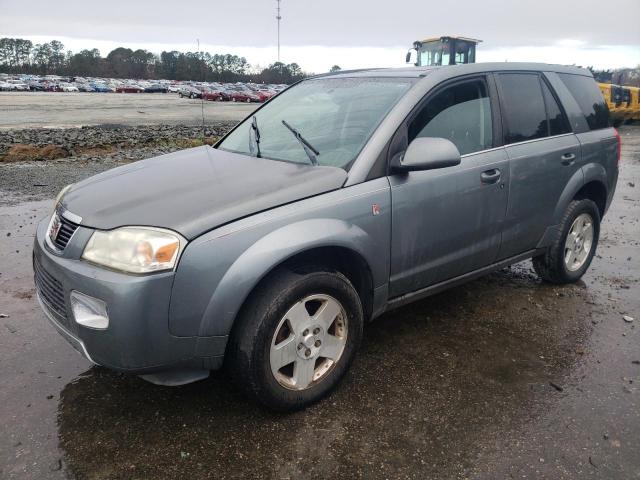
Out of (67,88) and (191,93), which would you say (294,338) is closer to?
(191,93)

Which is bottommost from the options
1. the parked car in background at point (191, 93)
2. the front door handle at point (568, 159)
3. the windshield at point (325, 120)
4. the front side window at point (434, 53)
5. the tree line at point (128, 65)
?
the front door handle at point (568, 159)

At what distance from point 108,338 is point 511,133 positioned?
3.01 metres

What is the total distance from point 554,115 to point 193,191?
3.04 meters

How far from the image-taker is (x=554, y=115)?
170 inches

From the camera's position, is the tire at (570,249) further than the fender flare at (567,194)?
Yes

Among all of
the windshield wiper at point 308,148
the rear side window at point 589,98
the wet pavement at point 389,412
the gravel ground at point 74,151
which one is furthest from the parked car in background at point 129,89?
the windshield wiper at point 308,148

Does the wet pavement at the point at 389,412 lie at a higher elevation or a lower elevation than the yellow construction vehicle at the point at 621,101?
lower

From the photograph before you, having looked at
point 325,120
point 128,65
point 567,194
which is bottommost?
point 567,194

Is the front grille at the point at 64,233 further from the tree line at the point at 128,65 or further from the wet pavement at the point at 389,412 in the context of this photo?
the tree line at the point at 128,65

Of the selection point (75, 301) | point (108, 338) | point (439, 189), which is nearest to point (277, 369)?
point (108, 338)

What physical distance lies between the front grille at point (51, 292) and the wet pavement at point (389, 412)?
58 cm

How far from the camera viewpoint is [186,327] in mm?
2469

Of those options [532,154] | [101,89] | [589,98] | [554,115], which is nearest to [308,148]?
[532,154]

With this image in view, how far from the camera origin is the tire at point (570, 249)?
447 cm
